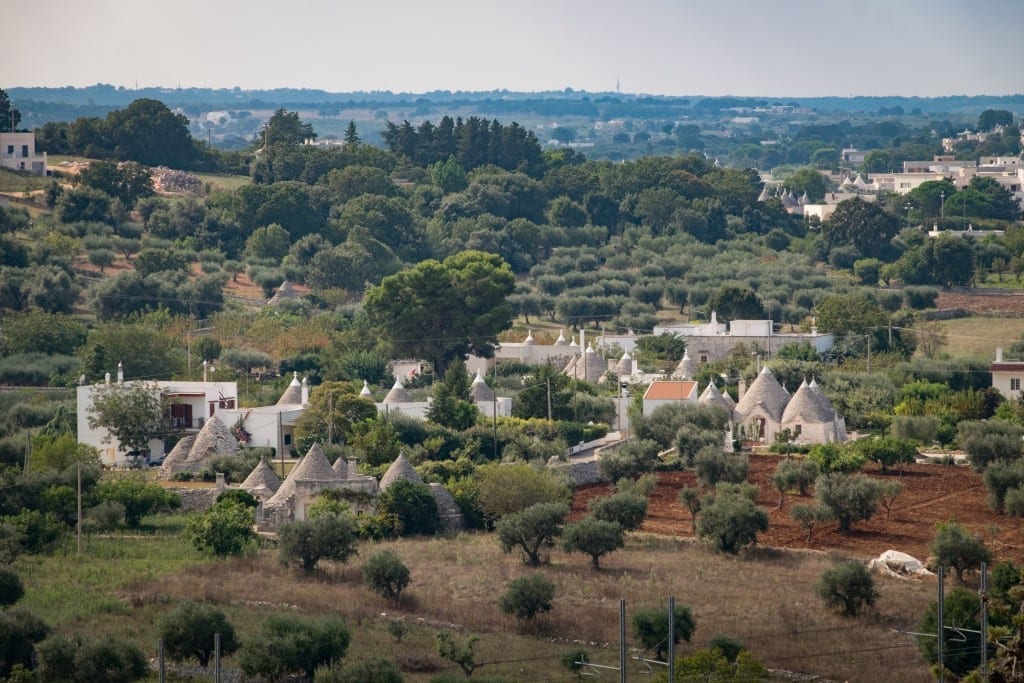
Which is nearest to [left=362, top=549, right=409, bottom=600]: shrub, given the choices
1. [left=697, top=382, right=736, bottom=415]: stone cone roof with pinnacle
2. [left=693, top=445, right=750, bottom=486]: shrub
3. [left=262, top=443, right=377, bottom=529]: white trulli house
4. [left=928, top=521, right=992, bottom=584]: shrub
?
[left=262, top=443, right=377, bottom=529]: white trulli house

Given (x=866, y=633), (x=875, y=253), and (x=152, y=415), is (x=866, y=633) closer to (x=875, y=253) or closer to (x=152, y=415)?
(x=152, y=415)

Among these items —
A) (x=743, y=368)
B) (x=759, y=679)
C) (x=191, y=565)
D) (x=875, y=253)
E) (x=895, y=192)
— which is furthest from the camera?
(x=895, y=192)

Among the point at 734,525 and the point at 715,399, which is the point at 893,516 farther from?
the point at 715,399

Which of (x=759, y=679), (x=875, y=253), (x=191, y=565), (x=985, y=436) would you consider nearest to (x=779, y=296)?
(x=875, y=253)

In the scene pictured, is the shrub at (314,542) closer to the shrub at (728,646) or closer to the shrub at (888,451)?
the shrub at (728,646)

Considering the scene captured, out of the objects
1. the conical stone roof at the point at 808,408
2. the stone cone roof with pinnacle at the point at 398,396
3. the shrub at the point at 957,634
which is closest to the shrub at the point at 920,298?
the conical stone roof at the point at 808,408

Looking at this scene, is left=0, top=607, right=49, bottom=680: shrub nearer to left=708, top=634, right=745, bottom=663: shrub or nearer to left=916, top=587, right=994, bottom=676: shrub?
left=708, top=634, right=745, bottom=663: shrub
